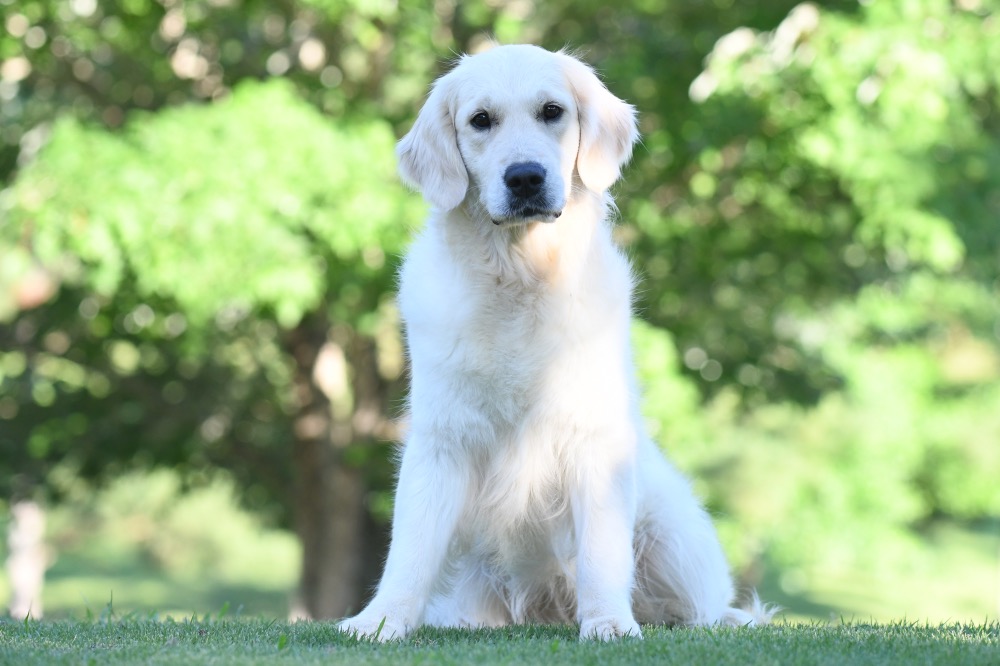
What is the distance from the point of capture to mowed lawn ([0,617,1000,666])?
3416 millimetres

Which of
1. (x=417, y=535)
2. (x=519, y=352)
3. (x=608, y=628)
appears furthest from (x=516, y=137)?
(x=608, y=628)

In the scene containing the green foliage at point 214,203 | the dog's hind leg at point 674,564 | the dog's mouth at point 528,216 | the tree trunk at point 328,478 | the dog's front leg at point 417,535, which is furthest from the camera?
the tree trunk at point 328,478

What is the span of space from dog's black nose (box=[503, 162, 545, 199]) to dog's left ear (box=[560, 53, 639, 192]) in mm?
284

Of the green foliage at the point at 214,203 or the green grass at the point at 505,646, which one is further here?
the green foliage at the point at 214,203

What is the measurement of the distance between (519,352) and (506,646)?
93 centimetres

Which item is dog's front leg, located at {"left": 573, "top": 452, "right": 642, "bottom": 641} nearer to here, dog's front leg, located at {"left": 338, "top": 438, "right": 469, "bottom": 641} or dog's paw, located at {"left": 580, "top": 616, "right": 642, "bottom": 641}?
dog's paw, located at {"left": 580, "top": 616, "right": 642, "bottom": 641}

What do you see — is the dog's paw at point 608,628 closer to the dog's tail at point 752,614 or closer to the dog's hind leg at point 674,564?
the dog's tail at point 752,614

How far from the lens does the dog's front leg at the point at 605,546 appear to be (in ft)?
13.2

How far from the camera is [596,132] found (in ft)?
14.5

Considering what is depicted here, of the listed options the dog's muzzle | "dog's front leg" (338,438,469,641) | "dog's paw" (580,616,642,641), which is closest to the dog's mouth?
the dog's muzzle

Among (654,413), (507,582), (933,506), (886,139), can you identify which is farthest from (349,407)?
(933,506)

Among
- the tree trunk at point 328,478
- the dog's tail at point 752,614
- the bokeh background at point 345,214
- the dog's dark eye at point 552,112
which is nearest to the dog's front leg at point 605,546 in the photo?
the dog's tail at point 752,614

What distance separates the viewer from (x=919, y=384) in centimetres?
2442

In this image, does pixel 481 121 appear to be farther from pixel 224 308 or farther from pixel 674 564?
pixel 224 308
